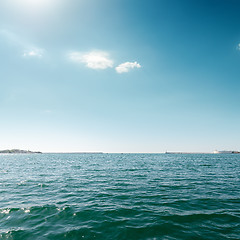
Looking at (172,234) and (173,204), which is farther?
(173,204)

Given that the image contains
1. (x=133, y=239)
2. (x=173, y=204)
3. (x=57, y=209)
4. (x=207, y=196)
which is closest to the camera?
(x=133, y=239)

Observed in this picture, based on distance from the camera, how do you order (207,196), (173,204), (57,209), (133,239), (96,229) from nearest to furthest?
(133,239) → (96,229) → (57,209) → (173,204) → (207,196)

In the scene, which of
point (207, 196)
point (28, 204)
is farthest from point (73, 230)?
point (207, 196)

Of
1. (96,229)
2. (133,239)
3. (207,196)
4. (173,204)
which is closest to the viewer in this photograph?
(133,239)

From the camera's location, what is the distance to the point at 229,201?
53.3ft

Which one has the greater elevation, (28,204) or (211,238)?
(211,238)

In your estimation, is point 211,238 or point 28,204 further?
point 28,204

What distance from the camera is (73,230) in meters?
10.4

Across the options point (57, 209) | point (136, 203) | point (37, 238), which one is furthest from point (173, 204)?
point (37, 238)

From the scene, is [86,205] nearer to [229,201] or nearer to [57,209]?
[57,209]

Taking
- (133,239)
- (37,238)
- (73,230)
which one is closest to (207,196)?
(133,239)

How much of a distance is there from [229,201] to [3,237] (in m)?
18.9

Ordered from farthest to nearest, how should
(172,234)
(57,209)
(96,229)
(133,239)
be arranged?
(57,209) < (96,229) < (172,234) < (133,239)

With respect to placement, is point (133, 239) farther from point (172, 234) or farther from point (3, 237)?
point (3, 237)
